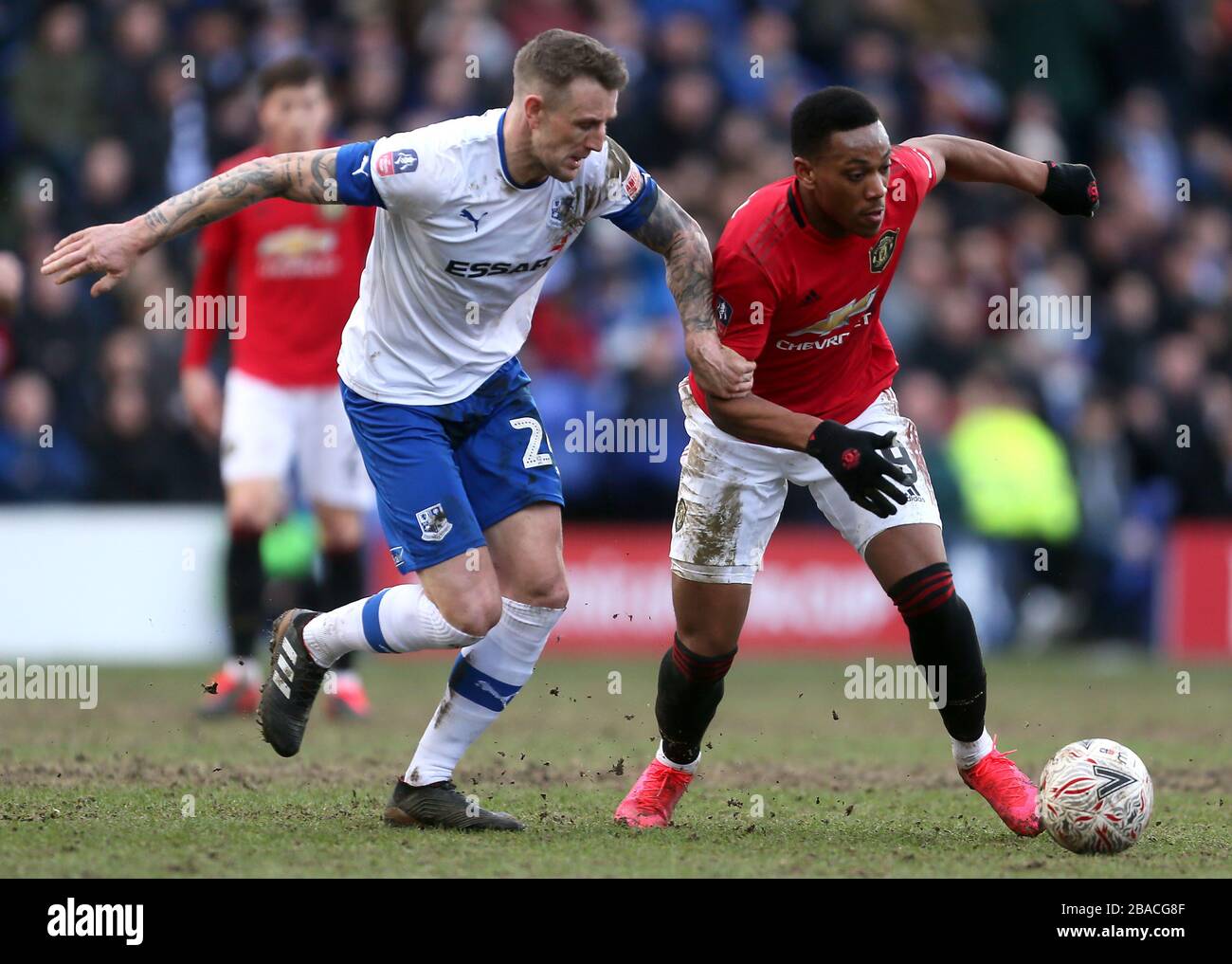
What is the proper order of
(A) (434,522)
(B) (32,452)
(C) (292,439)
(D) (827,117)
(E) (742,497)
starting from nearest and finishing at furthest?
(D) (827,117) < (A) (434,522) < (E) (742,497) < (C) (292,439) < (B) (32,452)

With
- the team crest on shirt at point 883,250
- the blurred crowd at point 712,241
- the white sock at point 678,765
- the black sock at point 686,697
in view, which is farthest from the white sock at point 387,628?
the blurred crowd at point 712,241

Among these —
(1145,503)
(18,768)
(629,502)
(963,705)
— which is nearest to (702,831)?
(963,705)

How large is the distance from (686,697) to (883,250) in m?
1.79

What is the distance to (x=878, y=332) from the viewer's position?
6973 mm

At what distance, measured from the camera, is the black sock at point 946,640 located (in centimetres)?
647

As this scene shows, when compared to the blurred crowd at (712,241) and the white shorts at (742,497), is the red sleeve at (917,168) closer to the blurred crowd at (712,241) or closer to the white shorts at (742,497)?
the white shorts at (742,497)

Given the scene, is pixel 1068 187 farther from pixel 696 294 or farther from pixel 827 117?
pixel 696 294

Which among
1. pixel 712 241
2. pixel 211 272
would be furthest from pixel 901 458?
pixel 712 241

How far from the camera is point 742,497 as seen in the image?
6.76 metres

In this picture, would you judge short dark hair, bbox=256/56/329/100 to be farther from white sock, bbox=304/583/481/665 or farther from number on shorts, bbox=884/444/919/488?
number on shorts, bbox=884/444/919/488

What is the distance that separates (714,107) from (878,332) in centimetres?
900

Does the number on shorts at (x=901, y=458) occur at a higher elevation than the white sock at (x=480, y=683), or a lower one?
higher

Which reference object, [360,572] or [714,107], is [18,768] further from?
[714,107]

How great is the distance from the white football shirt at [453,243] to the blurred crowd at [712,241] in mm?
6844
